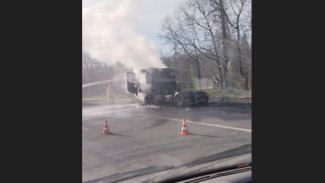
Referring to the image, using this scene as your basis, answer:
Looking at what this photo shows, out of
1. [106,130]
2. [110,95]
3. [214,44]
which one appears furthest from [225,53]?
[106,130]

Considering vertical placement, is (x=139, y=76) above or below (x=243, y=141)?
above

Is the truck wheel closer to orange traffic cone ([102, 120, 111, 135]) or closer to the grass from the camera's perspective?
the grass

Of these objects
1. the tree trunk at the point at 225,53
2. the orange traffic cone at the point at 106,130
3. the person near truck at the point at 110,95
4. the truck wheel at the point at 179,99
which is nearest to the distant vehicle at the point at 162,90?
the truck wheel at the point at 179,99

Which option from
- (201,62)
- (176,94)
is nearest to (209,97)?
(176,94)

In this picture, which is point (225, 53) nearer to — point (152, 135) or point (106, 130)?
point (152, 135)

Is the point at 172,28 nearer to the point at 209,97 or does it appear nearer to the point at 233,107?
the point at 209,97

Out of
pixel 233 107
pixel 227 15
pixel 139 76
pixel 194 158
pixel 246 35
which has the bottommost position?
pixel 194 158

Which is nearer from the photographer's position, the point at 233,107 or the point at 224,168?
the point at 224,168
